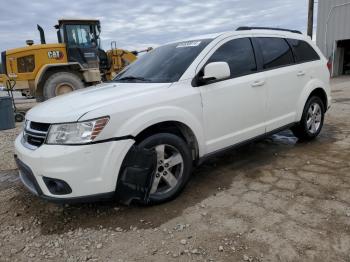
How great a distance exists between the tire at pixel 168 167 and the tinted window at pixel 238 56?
1131 millimetres

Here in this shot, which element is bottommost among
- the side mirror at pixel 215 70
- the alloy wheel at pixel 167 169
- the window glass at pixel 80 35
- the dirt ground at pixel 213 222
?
the dirt ground at pixel 213 222

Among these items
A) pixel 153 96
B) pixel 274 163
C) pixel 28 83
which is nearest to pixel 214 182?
pixel 274 163

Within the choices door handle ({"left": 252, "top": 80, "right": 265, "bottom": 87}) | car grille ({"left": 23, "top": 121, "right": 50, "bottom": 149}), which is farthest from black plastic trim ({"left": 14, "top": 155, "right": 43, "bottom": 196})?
door handle ({"left": 252, "top": 80, "right": 265, "bottom": 87})

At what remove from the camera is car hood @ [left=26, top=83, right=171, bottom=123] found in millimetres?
2904

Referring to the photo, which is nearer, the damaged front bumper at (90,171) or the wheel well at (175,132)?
the damaged front bumper at (90,171)

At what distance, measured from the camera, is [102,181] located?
9.48ft

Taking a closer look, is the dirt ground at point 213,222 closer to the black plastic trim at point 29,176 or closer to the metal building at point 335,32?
the black plastic trim at point 29,176

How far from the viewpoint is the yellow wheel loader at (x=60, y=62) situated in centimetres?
1102

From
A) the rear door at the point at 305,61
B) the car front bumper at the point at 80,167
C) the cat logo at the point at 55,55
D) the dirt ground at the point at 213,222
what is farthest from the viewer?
the cat logo at the point at 55,55

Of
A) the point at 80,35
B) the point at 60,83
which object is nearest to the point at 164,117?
the point at 60,83

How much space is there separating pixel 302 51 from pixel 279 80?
3.08ft

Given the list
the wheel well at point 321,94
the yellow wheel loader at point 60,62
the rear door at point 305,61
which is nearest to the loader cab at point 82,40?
the yellow wheel loader at point 60,62

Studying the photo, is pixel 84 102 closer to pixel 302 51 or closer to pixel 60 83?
pixel 302 51

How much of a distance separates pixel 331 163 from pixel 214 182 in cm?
162
